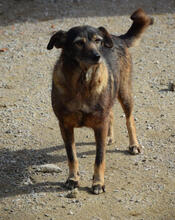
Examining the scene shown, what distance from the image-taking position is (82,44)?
4.74 m

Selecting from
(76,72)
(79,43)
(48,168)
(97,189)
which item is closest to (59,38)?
(79,43)

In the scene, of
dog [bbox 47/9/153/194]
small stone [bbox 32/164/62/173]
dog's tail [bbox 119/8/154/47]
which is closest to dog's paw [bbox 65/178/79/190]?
dog [bbox 47/9/153/194]

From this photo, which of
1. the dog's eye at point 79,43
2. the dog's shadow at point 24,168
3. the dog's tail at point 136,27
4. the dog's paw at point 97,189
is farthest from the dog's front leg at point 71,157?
the dog's tail at point 136,27

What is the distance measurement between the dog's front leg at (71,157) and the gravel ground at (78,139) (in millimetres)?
122

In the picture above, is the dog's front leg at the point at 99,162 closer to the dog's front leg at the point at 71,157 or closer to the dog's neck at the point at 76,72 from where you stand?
the dog's front leg at the point at 71,157

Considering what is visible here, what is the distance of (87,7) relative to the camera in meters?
12.0

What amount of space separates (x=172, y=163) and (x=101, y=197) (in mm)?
1164

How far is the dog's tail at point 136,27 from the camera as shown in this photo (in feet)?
20.8

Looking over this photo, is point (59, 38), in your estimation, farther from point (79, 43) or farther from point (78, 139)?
point (78, 139)

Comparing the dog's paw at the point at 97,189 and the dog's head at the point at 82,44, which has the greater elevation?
the dog's head at the point at 82,44

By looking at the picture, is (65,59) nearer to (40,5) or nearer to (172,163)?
(172,163)

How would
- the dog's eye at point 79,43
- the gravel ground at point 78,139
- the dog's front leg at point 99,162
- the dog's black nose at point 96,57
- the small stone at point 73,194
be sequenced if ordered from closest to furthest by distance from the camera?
1. the dog's black nose at point 96,57
2. the dog's eye at point 79,43
3. the gravel ground at point 78,139
4. the small stone at point 73,194
5. the dog's front leg at point 99,162

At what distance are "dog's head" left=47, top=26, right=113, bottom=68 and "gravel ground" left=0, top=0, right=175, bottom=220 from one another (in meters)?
1.52

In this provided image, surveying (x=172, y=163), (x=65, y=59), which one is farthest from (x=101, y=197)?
(x=65, y=59)
